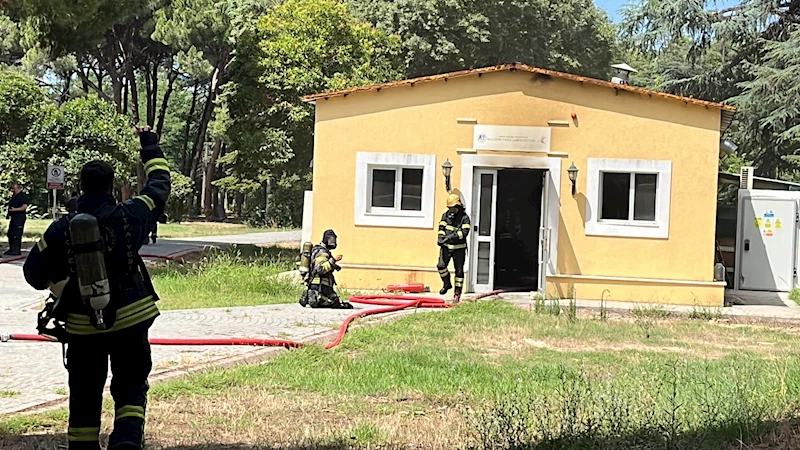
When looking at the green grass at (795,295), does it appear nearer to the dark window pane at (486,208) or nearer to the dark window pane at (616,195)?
the dark window pane at (616,195)

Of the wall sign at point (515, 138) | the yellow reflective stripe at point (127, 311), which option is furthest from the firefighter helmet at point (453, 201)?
the yellow reflective stripe at point (127, 311)

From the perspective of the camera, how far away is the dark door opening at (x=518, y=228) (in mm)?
19062

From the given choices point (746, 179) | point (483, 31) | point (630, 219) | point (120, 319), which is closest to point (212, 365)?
point (120, 319)

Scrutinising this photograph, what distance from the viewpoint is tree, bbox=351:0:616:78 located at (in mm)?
43219

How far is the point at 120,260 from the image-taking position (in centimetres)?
508

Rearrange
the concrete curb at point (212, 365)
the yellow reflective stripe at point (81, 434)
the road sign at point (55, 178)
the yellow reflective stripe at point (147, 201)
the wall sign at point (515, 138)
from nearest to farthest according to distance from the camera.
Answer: the yellow reflective stripe at point (81, 434) < the yellow reflective stripe at point (147, 201) < the concrete curb at point (212, 365) < the wall sign at point (515, 138) < the road sign at point (55, 178)

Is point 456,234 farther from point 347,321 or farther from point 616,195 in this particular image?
point 347,321

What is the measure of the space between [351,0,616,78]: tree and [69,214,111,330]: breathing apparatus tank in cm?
3884

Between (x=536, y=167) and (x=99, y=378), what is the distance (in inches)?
501

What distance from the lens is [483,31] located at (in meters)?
43.4

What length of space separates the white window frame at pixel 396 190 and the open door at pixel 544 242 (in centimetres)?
207

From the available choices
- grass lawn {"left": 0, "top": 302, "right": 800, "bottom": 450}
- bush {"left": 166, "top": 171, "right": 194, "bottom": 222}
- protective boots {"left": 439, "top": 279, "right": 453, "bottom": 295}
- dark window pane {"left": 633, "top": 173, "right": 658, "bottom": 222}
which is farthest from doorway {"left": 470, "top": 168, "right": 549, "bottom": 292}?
bush {"left": 166, "top": 171, "right": 194, "bottom": 222}

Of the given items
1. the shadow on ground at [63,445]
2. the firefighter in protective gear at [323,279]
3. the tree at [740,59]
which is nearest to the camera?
the shadow on ground at [63,445]

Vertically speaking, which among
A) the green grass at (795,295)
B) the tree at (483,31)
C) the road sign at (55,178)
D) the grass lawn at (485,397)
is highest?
the tree at (483,31)
